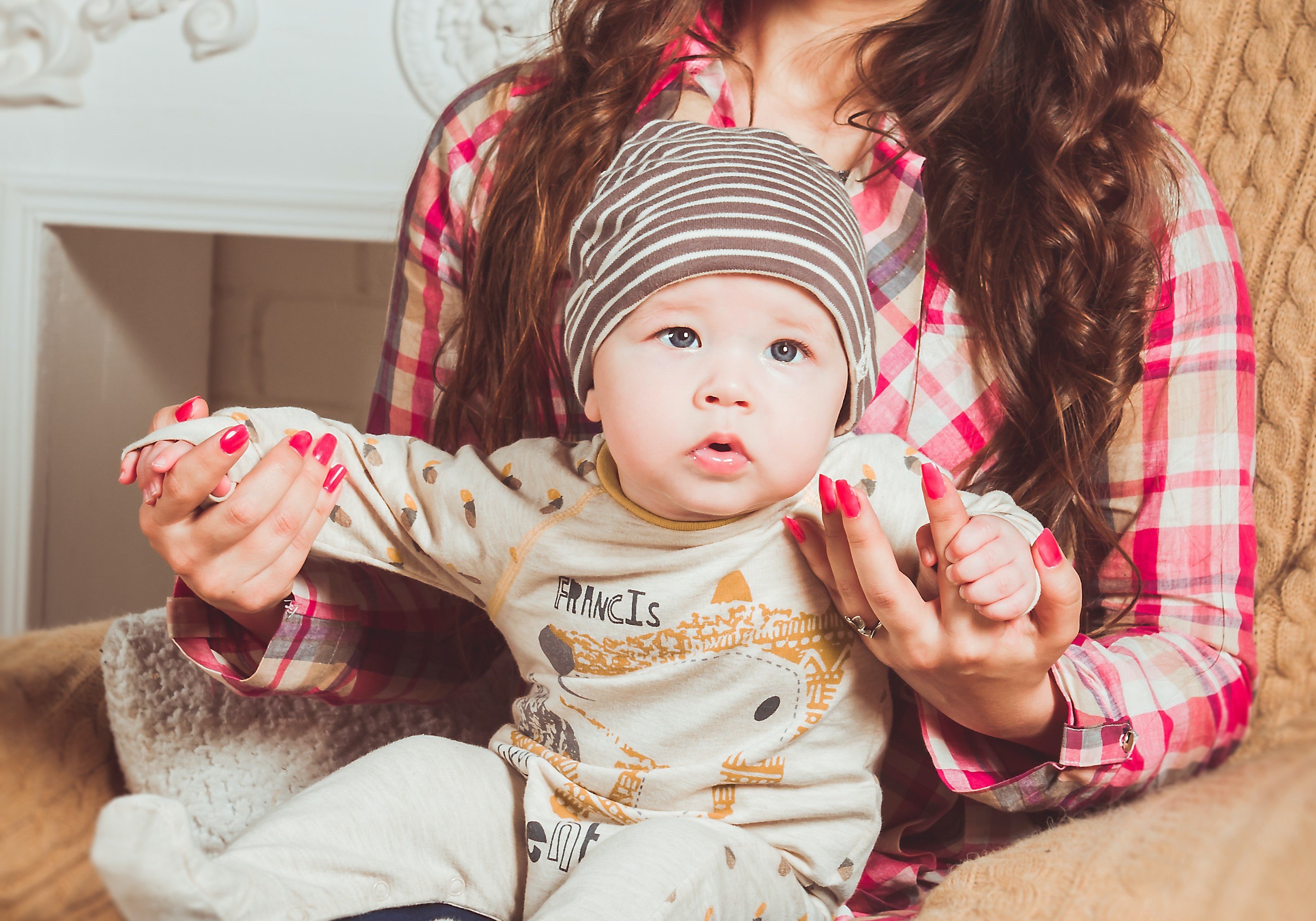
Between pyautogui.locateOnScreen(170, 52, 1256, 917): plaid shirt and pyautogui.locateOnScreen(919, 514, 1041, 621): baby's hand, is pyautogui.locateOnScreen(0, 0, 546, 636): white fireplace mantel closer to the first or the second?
pyautogui.locateOnScreen(170, 52, 1256, 917): plaid shirt

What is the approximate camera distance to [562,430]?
96cm

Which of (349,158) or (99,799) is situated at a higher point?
(349,158)

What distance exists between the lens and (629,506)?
699 mm

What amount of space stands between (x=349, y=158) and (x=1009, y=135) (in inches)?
44.4

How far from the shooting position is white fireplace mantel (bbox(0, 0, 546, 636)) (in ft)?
5.33

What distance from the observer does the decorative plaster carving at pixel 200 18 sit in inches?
63.4

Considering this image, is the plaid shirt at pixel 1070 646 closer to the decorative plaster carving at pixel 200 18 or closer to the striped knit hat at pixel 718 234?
the striped knit hat at pixel 718 234

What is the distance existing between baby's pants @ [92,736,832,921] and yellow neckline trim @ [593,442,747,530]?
186 mm

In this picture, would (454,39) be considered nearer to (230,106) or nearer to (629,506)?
(230,106)

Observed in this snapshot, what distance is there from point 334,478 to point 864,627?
0.37 m

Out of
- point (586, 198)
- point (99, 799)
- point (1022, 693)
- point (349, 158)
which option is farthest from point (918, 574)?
point (349, 158)

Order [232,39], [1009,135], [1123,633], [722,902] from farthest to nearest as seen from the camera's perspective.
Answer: [232,39]
[1009,135]
[1123,633]
[722,902]

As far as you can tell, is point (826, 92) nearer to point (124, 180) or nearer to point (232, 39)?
point (232, 39)

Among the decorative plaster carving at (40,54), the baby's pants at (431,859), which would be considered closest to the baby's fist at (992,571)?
the baby's pants at (431,859)
